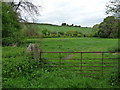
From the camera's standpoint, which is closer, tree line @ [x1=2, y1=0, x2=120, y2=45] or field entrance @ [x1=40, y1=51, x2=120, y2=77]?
field entrance @ [x1=40, y1=51, x2=120, y2=77]

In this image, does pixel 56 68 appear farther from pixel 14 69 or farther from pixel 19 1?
pixel 19 1

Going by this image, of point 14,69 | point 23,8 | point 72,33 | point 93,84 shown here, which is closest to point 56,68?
point 14,69

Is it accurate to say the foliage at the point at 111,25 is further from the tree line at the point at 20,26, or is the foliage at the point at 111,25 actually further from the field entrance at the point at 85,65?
the field entrance at the point at 85,65

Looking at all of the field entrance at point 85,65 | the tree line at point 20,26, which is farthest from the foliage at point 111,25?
the field entrance at point 85,65

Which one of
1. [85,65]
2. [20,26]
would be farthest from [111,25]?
[20,26]

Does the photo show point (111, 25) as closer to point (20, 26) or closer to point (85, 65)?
point (85, 65)

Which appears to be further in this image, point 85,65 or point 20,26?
point 20,26

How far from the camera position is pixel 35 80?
6.78 metres

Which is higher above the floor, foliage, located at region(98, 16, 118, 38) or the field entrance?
foliage, located at region(98, 16, 118, 38)

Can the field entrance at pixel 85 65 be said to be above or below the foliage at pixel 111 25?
below

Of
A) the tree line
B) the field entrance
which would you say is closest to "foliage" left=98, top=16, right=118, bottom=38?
the tree line

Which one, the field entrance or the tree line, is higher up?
the tree line

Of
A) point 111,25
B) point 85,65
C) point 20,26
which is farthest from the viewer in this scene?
point 20,26

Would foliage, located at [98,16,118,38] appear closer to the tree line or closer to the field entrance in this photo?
the tree line
